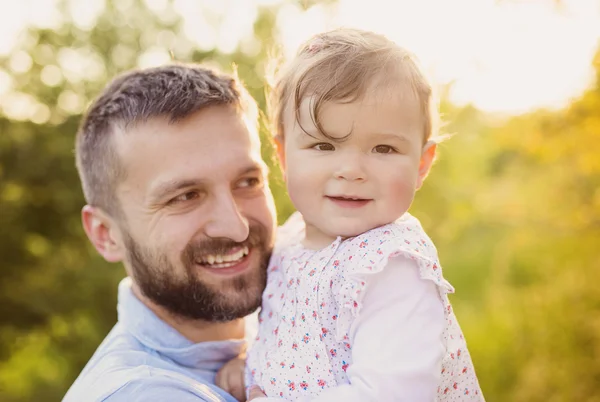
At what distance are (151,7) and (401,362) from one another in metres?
7.77

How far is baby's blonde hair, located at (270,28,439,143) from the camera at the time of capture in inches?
74.9

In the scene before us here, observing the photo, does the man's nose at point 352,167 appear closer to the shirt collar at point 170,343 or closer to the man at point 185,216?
the man at point 185,216

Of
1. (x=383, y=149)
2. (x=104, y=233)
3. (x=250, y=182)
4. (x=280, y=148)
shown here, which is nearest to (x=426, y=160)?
(x=383, y=149)

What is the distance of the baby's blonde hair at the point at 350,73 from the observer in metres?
1.90

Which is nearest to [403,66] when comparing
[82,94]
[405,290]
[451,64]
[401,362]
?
[405,290]

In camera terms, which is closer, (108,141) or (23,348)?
(108,141)

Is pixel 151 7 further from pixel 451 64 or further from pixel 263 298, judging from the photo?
pixel 263 298

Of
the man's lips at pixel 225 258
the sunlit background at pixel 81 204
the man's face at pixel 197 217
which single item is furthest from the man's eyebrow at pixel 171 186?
the sunlit background at pixel 81 204

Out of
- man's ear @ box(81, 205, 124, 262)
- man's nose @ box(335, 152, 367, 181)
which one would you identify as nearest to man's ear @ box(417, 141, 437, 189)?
man's nose @ box(335, 152, 367, 181)

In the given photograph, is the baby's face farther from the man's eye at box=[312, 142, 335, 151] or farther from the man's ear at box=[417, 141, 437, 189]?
the man's ear at box=[417, 141, 437, 189]

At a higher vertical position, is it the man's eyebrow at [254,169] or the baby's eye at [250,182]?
the man's eyebrow at [254,169]

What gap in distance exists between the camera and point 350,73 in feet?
6.26

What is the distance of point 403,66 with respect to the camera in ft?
6.46

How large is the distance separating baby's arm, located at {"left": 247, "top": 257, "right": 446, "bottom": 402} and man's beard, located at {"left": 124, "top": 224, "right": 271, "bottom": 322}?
711mm
